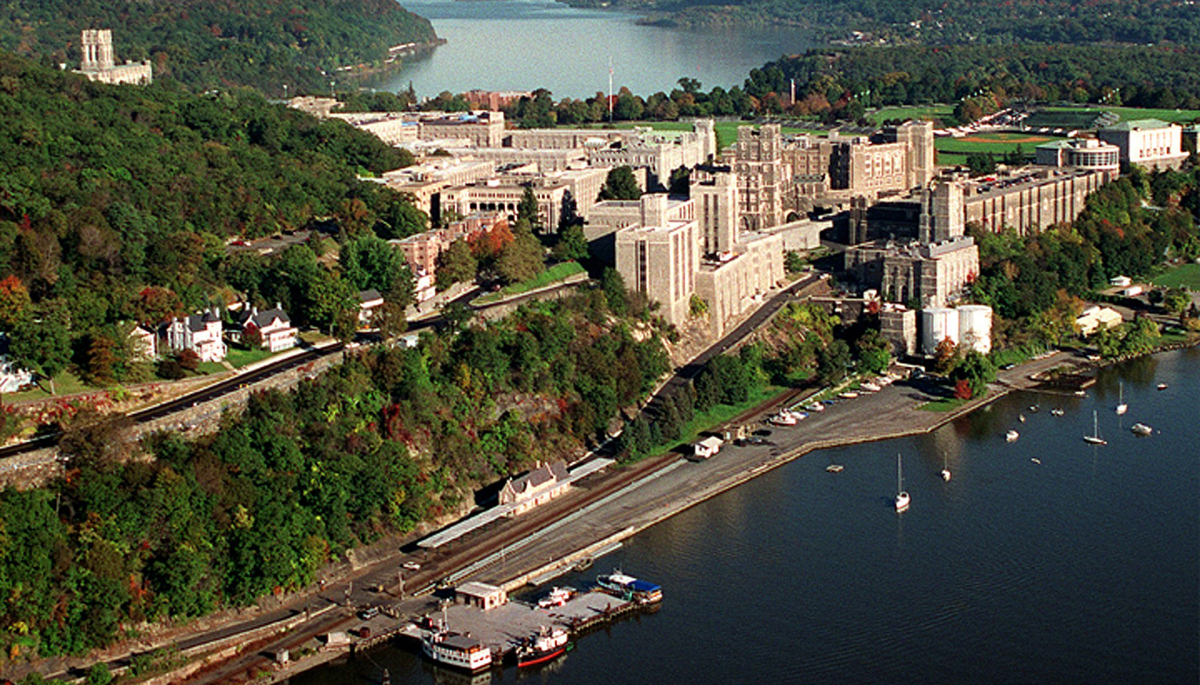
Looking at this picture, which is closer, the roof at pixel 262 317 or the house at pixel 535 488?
the house at pixel 535 488

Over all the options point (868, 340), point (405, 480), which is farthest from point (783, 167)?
point (405, 480)

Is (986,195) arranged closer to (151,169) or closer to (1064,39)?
(151,169)

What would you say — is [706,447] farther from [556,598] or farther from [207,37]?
[207,37]

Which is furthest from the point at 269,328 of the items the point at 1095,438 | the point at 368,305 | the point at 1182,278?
the point at 1182,278

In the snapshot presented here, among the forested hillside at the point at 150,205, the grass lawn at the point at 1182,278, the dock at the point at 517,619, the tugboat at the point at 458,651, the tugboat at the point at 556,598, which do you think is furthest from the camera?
the grass lawn at the point at 1182,278

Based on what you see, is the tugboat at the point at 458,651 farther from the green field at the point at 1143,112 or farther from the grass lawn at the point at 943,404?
the green field at the point at 1143,112

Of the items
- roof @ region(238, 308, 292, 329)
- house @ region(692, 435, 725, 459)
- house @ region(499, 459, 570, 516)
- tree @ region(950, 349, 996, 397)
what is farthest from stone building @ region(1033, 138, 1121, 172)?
roof @ region(238, 308, 292, 329)

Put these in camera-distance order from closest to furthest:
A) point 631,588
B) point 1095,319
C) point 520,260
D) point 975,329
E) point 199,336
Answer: point 631,588 < point 199,336 < point 520,260 < point 975,329 < point 1095,319

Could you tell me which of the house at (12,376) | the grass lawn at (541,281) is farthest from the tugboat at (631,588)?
the grass lawn at (541,281)
